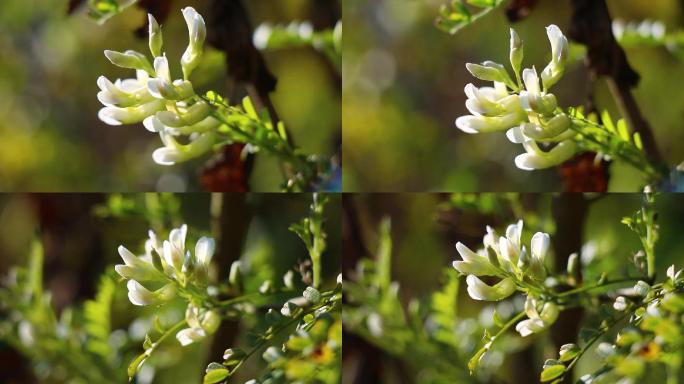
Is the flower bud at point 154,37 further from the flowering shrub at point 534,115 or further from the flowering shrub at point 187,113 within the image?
the flowering shrub at point 534,115

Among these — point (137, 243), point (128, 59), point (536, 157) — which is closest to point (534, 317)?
point (536, 157)

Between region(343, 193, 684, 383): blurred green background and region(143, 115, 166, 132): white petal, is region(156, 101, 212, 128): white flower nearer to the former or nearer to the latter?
region(143, 115, 166, 132): white petal

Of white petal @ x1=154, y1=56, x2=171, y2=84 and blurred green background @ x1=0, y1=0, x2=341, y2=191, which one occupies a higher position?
white petal @ x1=154, y1=56, x2=171, y2=84

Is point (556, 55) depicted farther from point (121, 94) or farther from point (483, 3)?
point (121, 94)

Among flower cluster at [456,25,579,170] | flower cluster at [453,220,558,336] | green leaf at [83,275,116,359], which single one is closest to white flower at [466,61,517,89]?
flower cluster at [456,25,579,170]

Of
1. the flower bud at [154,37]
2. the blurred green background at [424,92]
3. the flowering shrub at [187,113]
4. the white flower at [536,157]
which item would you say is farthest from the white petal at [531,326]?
the blurred green background at [424,92]
